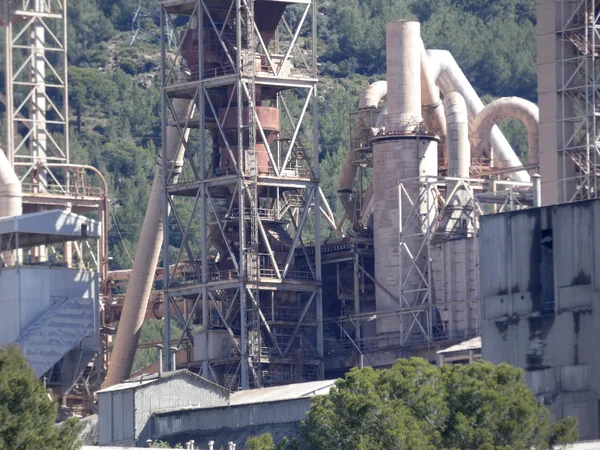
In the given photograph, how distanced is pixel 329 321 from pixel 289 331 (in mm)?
2707

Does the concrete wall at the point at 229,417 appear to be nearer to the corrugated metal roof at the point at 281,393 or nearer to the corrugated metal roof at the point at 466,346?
the corrugated metal roof at the point at 281,393

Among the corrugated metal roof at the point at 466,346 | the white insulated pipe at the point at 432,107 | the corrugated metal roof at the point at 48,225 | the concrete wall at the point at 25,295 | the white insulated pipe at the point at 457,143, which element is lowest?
the corrugated metal roof at the point at 466,346

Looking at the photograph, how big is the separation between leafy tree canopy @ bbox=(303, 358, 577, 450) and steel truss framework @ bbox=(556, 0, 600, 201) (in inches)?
1209

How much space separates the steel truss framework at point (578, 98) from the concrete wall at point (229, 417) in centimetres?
2199

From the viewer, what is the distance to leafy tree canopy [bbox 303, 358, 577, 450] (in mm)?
73938

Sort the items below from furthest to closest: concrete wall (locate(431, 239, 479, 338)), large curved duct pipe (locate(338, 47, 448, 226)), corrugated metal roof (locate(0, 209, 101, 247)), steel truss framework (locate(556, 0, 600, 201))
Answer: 1. large curved duct pipe (locate(338, 47, 448, 226))
2. corrugated metal roof (locate(0, 209, 101, 247))
3. concrete wall (locate(431, 239, 479, 338))
4. steel truss framework (locate(556, 0, 600, 201))

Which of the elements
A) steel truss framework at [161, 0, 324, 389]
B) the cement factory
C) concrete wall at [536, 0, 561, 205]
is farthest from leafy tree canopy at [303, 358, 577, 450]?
steel truss framework at [161, 0, 324, 389]

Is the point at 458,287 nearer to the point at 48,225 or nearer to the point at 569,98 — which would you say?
the point at 569,98

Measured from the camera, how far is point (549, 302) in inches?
3792

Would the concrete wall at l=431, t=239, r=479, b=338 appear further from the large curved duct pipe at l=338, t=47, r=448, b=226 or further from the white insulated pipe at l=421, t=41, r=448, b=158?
the white insulated pipe at l=421, t=41, r=448, b=158

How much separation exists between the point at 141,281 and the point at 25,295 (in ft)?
30.7

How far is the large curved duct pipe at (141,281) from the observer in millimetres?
118750

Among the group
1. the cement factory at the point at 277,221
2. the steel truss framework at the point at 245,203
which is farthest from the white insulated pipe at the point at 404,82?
the steel truss framework at the point at 245,203

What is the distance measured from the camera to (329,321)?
115 m
